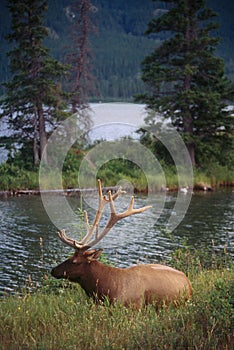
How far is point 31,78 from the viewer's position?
26.8 meters

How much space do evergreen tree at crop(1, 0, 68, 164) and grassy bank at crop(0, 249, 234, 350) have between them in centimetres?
2030

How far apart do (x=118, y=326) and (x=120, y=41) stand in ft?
367

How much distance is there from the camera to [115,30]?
408 ft

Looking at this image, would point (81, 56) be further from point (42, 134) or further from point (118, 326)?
point (118, 326)

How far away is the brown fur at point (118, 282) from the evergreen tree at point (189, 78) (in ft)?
71.4

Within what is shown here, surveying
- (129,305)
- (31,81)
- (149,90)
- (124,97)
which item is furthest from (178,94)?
(124,97)

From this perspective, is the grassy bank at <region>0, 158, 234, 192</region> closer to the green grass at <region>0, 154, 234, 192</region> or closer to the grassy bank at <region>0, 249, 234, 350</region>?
the green grass at <region>0, 154, 234, 192</region>

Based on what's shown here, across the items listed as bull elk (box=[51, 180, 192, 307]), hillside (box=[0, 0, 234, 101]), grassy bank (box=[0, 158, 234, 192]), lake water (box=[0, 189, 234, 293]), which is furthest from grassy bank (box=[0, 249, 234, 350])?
hillside (box=[0, 0, 234, 101])

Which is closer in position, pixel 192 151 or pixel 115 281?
pixel 115 281

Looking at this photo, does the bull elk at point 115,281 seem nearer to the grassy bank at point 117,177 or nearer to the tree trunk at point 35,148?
the grassy bank at point 117,177

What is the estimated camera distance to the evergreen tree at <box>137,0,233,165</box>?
28.3 meters

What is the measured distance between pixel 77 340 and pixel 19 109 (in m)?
22.6

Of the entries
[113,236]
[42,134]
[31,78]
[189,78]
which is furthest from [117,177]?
[113,236]

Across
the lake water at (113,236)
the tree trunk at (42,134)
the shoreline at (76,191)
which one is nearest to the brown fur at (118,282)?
the lake water at (113,236)
